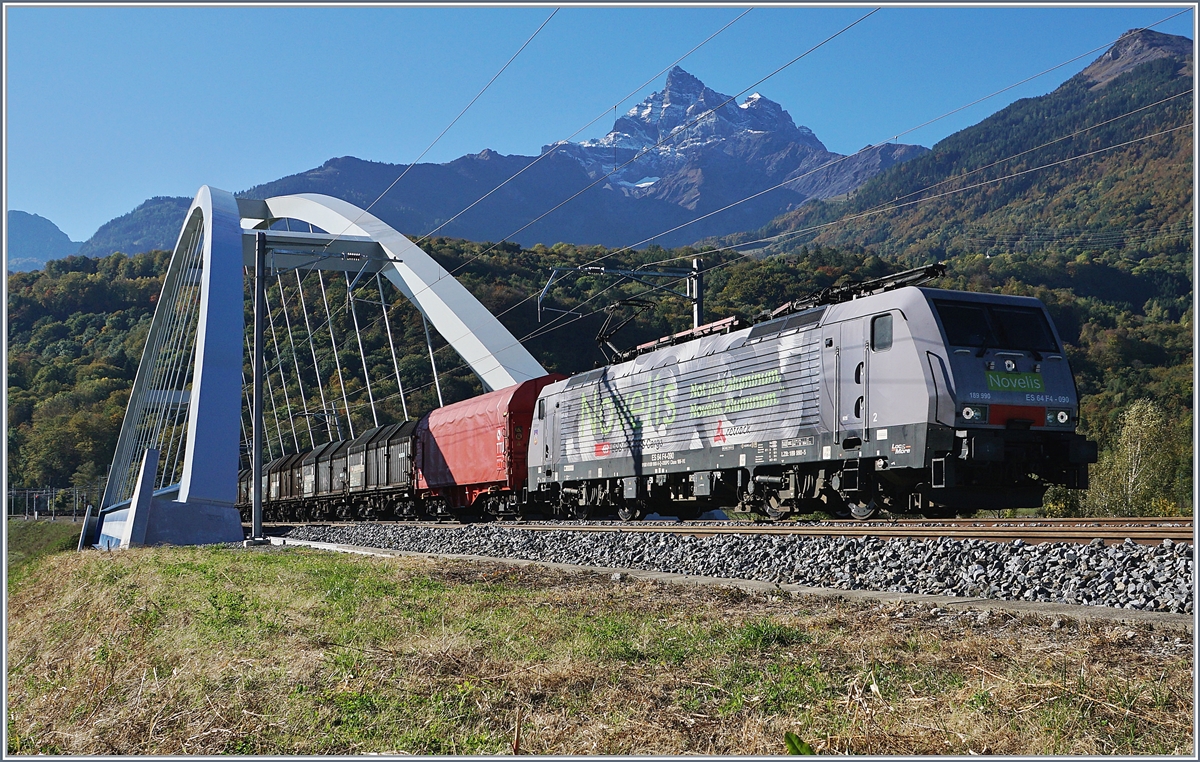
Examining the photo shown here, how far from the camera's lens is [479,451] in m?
27.9

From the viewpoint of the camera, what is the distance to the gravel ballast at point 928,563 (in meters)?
7.92

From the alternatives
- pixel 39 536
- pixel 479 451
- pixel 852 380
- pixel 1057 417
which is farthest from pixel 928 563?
pixel 39 536

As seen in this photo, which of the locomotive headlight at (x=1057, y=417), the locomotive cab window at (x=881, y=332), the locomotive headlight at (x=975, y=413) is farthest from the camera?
the locomotive cab window at (x=881, y=332)

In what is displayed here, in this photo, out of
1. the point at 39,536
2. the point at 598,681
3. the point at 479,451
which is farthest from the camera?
the point at 39,536

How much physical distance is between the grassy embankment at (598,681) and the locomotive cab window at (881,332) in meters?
6.50

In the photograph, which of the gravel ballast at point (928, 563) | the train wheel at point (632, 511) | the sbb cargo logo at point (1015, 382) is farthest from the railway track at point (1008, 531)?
the train wheel at point (632, 511)

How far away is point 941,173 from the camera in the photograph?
109000 millimetres

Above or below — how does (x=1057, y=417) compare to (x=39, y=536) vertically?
above

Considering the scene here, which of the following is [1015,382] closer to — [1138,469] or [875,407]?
[875,407]

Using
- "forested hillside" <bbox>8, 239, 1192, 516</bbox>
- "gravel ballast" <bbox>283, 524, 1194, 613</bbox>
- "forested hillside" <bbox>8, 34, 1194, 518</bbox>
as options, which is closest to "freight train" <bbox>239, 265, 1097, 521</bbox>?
"gravel ballast" <bbox>283, 524, 1194, 613</bbox>

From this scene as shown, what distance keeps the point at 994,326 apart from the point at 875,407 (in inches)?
85.7

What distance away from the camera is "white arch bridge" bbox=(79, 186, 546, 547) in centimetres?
2688

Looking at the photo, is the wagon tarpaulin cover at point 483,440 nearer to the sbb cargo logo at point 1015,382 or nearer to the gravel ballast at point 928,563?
the gravel ballast at point 928,563

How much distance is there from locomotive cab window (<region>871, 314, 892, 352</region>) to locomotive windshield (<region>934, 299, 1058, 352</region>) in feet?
2.47
